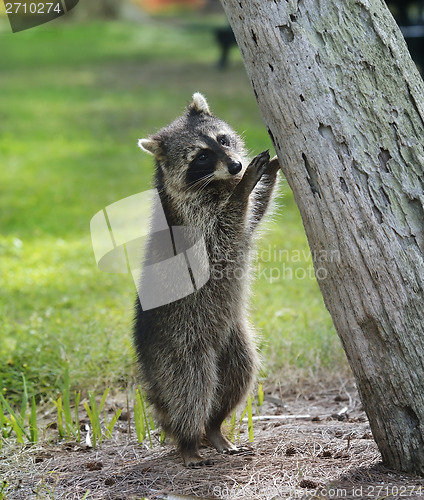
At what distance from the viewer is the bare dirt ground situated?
137 inches

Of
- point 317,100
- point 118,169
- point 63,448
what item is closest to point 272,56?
point 317,100

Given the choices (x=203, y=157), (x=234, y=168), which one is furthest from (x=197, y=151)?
(x=234, y=168)

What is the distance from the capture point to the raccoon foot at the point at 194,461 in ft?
13.2

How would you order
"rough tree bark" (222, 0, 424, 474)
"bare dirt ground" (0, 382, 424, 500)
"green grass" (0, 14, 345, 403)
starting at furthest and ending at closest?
"green grass" (0, 14, 345, 403), "bare dirt ground" (0, 382, 424, 500), "rough tree bark" (222, 0, 424, 474)

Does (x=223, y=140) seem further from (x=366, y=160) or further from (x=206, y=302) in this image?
(x=366, y=160)

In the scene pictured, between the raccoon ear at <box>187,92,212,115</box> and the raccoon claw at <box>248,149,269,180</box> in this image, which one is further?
the raccoon ear at <box>187,92,212,115</box>

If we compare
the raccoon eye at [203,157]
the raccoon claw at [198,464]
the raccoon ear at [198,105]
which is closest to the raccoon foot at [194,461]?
the raccoon claw at [198,464]

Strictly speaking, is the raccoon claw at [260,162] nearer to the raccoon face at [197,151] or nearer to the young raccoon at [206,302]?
the young raccoon at [206,302]

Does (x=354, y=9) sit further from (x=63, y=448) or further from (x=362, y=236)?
(x=63, y=448)

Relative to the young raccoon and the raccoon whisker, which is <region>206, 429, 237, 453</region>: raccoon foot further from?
the raccoon whisker

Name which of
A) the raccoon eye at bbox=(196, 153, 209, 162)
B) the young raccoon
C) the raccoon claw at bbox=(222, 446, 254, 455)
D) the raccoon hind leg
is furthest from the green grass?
the raccoon claw at bbox=(222, 446, 254, 455)

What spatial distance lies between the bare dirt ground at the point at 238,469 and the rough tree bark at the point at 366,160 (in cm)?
31

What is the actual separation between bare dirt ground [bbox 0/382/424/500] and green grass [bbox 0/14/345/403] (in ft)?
2.73

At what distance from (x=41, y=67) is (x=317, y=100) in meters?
17.7
